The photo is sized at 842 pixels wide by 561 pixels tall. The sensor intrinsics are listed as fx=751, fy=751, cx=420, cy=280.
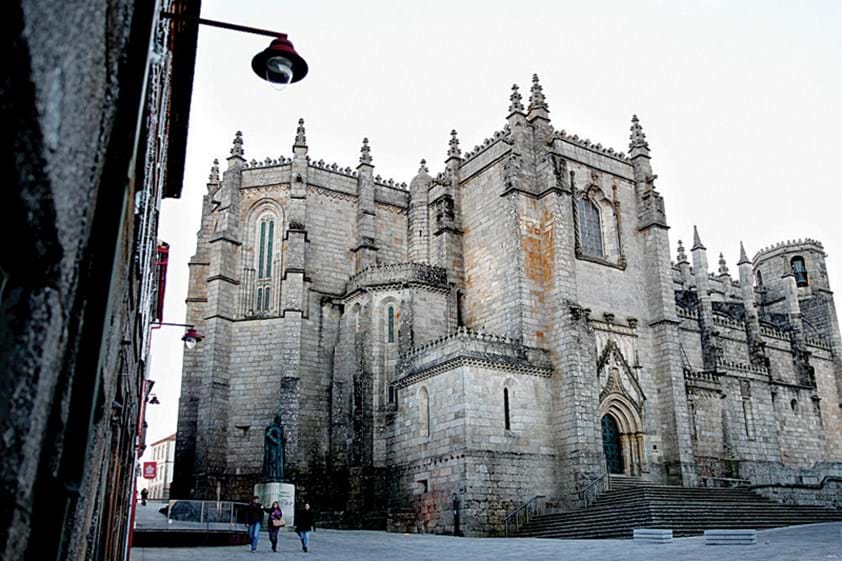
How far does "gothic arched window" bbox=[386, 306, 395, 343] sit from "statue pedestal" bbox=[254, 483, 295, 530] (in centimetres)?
770

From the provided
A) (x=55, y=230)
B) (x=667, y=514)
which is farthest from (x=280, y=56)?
(x=667, y=514)

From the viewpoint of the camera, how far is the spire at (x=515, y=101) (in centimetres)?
3159

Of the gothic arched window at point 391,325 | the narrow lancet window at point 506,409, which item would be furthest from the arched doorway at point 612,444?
the gothic arched window at point 391,325

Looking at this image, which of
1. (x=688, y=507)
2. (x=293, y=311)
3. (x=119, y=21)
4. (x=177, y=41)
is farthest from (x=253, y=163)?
(x=119, y=21)

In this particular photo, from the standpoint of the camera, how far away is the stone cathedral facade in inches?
1041

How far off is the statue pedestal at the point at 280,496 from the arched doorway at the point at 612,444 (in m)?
11.6

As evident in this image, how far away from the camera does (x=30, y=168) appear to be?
1.73 metres

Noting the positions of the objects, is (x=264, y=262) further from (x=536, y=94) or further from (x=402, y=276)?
(x=536, y=94)

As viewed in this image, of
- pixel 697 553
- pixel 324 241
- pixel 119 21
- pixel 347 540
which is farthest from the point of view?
pixel 324 241

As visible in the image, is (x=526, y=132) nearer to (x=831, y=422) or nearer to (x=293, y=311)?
(x=293, y=311)

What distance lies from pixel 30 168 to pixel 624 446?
29241mm

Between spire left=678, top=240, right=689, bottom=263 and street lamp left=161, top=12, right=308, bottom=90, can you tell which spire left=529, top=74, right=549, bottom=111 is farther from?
street lamp left=161, top=12, right=308, bottom=90

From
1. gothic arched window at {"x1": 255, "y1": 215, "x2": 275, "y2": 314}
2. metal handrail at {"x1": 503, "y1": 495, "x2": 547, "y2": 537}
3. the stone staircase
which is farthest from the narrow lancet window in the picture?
gothic arched window at {"x1": 255, "y1": 215, "x2": 275, "y2": 314}

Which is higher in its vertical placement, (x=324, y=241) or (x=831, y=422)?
(x=324, y=241)
